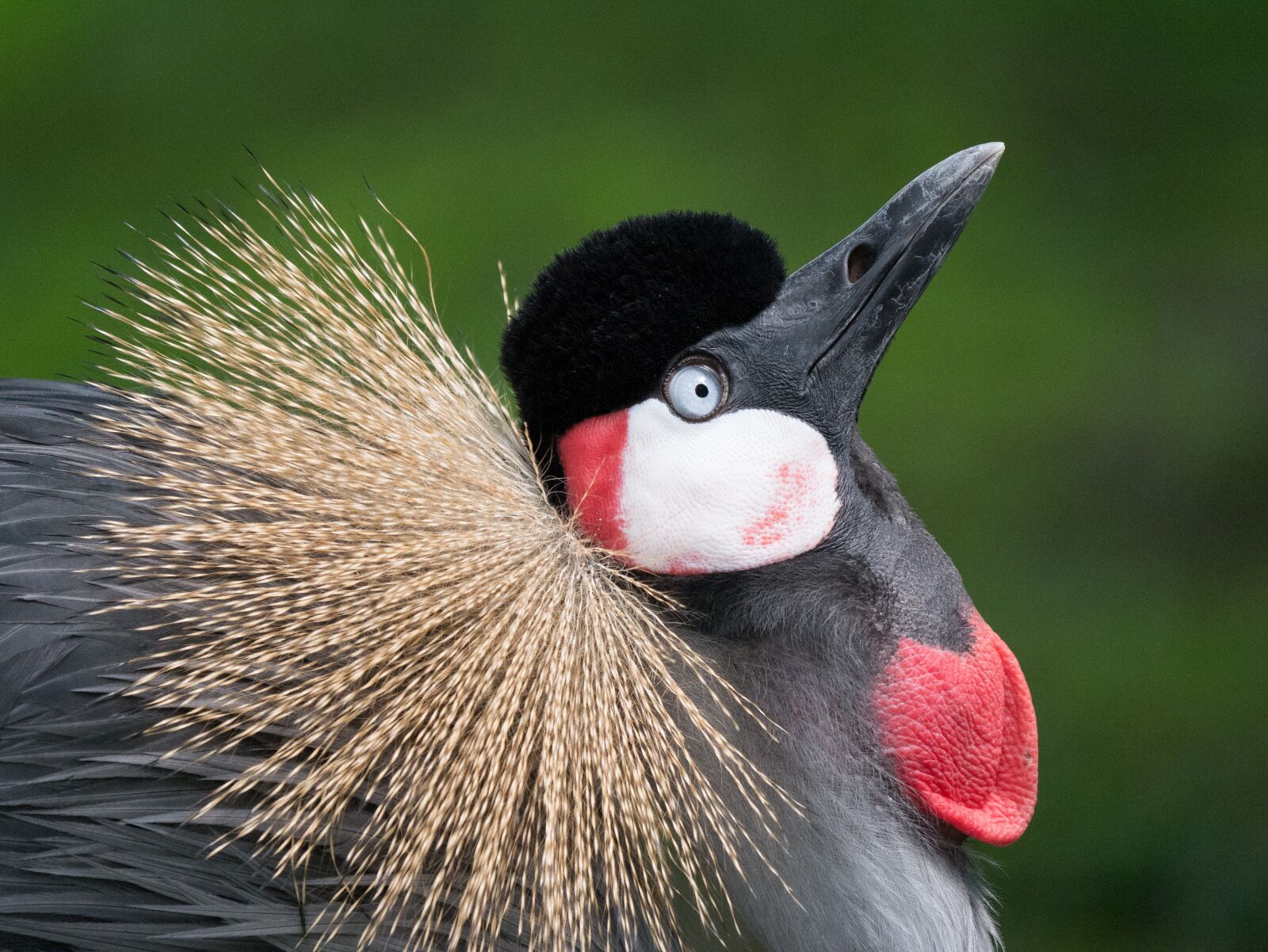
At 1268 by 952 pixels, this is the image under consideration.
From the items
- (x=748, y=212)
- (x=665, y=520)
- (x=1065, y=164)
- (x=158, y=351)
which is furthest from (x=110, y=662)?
(x=1065, y=164)

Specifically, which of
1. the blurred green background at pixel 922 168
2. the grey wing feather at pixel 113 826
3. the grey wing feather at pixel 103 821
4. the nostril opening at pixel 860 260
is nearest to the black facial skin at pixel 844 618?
the nostril opening at pixel 860 260

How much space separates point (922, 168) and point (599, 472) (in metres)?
1.73

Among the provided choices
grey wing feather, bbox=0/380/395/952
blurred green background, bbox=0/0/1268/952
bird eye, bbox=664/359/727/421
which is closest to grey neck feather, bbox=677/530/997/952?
bird eye, bbox=664/359/727/421

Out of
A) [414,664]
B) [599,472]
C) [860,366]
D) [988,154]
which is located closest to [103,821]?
[414,664]

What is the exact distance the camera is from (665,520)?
1.00 meters

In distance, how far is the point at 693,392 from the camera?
100 cm

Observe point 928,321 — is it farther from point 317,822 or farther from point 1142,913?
point 317,822

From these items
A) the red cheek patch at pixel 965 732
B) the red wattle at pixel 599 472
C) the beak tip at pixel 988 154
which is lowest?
the red cheek patch at pixel 965 732

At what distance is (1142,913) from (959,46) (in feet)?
5.59

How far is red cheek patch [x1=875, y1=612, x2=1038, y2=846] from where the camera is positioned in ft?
3.44

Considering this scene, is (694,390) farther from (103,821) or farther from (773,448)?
A: (103,821)

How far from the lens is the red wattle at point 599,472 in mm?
1005

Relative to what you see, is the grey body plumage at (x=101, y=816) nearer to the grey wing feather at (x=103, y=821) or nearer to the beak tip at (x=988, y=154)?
the grey wing feather at (x=103, y=821)

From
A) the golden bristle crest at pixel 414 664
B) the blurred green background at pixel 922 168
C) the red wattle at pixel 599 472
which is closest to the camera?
the golden bristle crest at pixel 414 664
